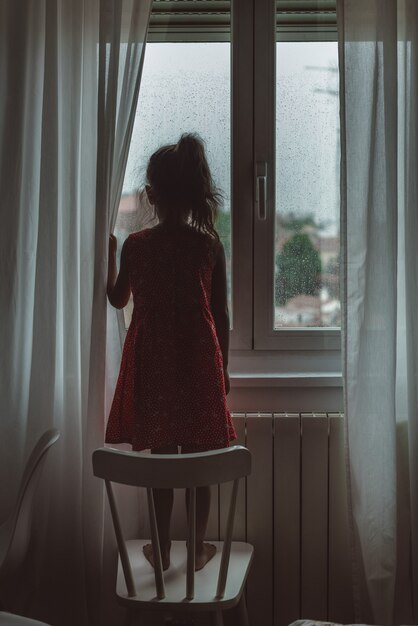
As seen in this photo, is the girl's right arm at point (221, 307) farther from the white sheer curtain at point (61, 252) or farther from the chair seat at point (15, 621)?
the chair seat at point (15, 621)

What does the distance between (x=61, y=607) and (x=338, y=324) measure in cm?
119

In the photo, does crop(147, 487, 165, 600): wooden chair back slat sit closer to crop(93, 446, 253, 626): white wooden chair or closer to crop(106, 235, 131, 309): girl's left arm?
crop(93, 446, 253, 626): white wooden chair

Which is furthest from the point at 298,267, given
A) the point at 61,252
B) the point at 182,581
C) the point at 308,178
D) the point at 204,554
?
the point at 182,581

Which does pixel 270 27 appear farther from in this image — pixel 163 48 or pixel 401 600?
pixel 401 600

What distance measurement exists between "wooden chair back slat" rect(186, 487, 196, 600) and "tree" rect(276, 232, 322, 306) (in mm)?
925

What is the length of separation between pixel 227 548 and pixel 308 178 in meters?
1.17

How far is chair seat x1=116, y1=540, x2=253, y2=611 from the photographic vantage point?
153 cm

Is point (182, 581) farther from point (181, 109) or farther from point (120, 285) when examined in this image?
point (181, 109)

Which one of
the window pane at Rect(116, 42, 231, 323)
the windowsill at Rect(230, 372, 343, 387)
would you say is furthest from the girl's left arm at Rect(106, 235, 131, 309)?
the windowsill at Rect(230, 372, 343, 387)

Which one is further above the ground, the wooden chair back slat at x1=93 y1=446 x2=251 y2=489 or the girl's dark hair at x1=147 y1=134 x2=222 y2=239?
the girl's dark hair at x1=147 y1=134 x2=222 y2=239

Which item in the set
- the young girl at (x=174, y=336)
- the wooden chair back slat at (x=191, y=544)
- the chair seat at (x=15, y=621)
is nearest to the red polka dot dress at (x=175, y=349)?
the young girl at (x=174, y=336)

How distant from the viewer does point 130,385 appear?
6.20ft

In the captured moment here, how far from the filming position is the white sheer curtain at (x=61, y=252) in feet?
6.28

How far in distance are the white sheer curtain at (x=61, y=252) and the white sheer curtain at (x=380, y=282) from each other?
2.08ft
